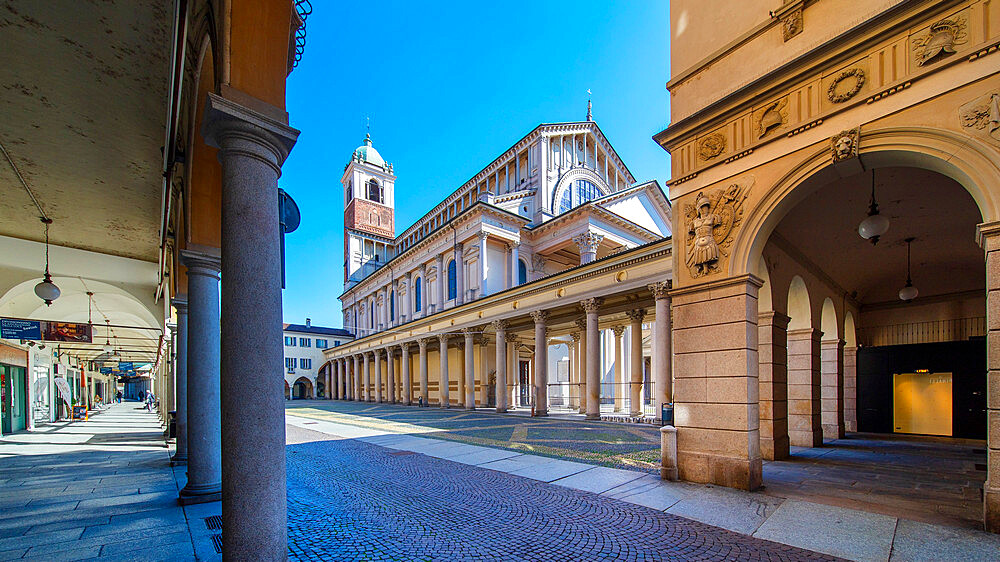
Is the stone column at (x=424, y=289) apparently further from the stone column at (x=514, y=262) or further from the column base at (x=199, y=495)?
the column base at (x=199, y=495)

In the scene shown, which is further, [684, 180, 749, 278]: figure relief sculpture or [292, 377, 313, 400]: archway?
[292, 377, 313, 400]: archway

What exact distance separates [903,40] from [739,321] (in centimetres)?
413

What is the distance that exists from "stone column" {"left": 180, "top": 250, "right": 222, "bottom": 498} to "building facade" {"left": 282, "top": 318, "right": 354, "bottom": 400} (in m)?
50.0

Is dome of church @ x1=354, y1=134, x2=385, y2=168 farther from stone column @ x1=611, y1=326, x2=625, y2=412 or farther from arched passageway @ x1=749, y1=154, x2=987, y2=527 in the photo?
arched passageway @ x1=749, y1=154, x2=987, y2=527

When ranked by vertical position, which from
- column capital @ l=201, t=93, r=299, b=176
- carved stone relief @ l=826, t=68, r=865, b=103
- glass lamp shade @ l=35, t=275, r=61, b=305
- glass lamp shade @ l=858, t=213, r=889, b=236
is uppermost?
carved stone relief @ l=826, t=68, r=865, b=103

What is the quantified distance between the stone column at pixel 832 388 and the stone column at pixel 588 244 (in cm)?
1612

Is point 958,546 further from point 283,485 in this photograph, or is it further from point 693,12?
point 693,12

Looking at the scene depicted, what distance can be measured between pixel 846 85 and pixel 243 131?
24.3ft

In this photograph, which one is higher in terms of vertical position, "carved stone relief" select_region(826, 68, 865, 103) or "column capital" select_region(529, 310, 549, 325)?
"carved stone relief" select_region(826, 68, 865, 103)

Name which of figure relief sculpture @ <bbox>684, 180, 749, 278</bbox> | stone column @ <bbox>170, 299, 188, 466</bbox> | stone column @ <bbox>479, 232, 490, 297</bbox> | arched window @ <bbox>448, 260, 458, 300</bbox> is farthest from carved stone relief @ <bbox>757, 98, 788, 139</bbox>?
arched window @ <bbox>448, 260, 458, 300</bbox>

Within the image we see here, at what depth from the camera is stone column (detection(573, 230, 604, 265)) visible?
27672 mm

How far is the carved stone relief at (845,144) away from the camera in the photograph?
5754mm

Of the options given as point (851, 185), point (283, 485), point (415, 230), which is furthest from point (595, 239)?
point (415, 230)

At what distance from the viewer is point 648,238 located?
3241cm
